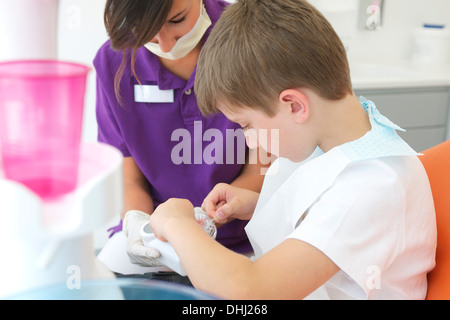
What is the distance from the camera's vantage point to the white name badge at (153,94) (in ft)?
4.12

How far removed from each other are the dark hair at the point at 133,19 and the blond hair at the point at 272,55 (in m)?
0.13

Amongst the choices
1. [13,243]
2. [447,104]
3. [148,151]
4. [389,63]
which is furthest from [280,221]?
[389,63]

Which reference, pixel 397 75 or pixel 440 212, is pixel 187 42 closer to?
A: pixel 440 212

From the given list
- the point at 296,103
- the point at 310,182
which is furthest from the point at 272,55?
the point at 310,182

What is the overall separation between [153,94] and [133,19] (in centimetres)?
35

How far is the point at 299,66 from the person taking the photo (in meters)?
0.84

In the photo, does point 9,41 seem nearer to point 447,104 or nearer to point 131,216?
point 131,216

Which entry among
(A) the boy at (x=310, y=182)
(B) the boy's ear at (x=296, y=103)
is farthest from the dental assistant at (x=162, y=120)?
(B) the boy's ear at (x=296, y=103)

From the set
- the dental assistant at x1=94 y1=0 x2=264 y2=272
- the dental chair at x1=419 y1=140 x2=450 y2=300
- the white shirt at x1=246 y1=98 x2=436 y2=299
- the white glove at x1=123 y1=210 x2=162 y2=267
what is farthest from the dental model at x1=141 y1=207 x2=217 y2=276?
the dental chair at x1=419 y1=140 x2=450 y2=300

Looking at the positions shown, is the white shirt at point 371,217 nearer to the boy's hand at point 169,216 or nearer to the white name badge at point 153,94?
the boy's hand at point 169,216

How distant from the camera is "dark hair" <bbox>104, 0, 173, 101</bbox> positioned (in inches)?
36.0

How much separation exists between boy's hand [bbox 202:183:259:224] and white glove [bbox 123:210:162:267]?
0.14 metres

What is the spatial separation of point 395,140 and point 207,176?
54cm

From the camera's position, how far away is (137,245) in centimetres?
92
